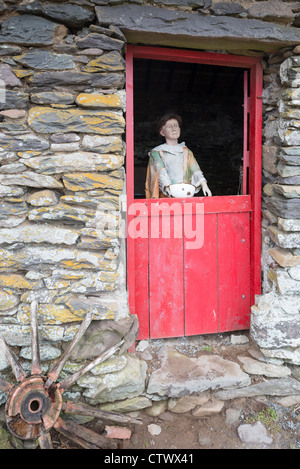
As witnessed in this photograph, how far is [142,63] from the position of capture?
7176mm

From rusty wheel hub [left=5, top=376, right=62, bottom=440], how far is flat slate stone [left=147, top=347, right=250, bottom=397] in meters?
0.79

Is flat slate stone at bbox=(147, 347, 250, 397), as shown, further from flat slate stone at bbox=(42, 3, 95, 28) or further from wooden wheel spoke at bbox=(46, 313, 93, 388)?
flat slate stone at bbox=(42, 3, 95, 28)

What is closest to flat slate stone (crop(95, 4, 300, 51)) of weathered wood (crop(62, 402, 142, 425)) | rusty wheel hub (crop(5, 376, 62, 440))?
rusty wheel hub (crop(5, 376, 62, 440))

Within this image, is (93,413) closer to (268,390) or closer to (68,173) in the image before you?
(268,390)

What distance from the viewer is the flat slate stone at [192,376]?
289 cm

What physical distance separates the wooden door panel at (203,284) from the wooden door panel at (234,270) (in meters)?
0.06

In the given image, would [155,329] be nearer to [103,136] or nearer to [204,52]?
[103,136]

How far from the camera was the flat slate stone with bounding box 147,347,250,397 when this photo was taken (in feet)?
9.48

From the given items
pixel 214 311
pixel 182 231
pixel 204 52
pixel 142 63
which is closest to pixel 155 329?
pixel 214 311

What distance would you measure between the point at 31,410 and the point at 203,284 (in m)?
1.73

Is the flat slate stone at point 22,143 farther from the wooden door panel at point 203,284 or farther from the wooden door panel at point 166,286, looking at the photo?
the wooden door panel at point 203,284

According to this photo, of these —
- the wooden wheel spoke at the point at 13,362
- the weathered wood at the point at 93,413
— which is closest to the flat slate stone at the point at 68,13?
the wooden wheel spoke at the point at 13,362

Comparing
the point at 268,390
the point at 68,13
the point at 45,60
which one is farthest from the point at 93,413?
the point at 68,13

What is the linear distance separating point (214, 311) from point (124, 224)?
1206 mm
